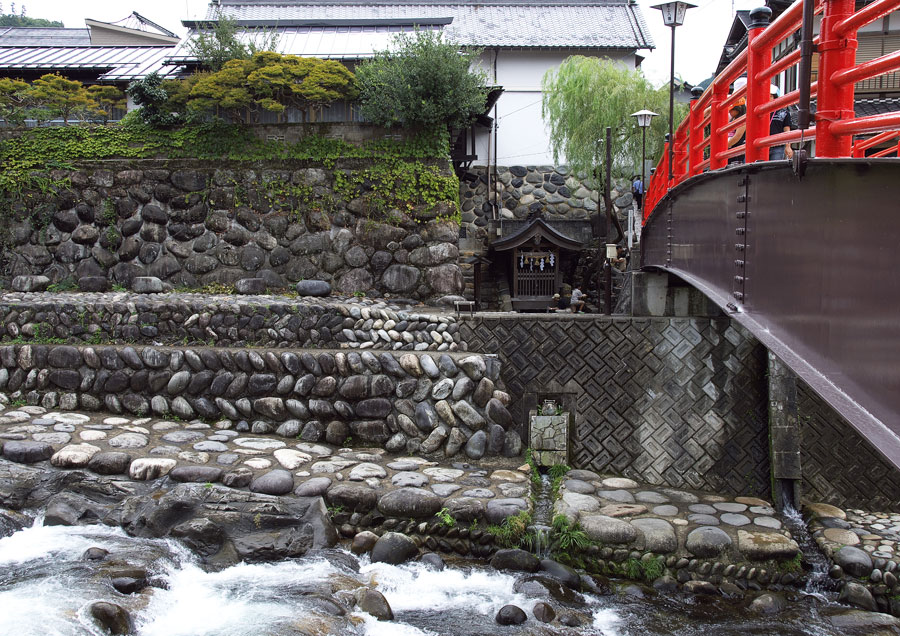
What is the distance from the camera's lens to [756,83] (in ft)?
19.9

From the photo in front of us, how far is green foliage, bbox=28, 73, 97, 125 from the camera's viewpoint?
15695 millimetres

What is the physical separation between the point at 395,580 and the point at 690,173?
6.63 m

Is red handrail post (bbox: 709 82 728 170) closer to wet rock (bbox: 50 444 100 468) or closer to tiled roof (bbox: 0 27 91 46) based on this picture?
wet rock (bbox: 50 444 100 468)

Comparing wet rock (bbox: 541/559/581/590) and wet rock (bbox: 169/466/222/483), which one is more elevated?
wet rock (bbox: 169/466/222/483)

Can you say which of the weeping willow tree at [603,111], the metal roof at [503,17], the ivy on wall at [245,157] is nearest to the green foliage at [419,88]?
the ivy on wall at [245,157]

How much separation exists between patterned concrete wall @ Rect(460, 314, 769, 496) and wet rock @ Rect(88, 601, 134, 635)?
6998 mm

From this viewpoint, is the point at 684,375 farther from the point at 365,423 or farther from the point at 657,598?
the point at 365,423

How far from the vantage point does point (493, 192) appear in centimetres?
2177

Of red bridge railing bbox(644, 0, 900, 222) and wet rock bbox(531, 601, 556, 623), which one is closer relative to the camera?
red bridge railing bbox(644, 0, 900, 222)

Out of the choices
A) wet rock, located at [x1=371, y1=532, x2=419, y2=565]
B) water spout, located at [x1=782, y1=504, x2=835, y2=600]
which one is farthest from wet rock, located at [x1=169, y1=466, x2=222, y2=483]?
water spout, located at [x1=782, y1=504, x2=835, y2=600]

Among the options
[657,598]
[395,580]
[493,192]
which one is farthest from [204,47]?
[657,598]

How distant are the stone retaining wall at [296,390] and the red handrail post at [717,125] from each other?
5.41m

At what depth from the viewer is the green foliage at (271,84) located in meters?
14.9

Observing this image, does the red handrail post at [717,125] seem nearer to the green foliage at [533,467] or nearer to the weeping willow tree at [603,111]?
the green foliage at [533,467]
